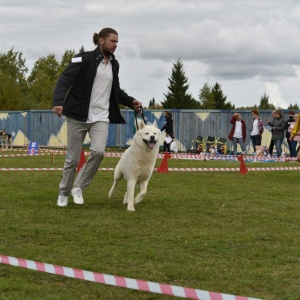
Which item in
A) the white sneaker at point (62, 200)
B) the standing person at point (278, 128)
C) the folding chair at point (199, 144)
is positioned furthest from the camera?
the folding chair at point (199, 144)

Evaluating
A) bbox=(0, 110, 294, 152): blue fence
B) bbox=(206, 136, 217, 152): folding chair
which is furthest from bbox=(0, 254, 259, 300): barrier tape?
bbox=(0, 110, 294, 152): blue fence

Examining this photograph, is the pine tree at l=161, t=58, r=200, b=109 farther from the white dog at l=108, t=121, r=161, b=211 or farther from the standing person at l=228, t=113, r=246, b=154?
the white dog at l=108, t=121, r=161, b=211

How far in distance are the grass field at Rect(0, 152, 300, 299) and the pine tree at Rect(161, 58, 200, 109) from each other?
73.2m

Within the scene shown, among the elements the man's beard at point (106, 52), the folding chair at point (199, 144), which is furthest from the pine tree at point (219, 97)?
the man's beard at point (106, 52)

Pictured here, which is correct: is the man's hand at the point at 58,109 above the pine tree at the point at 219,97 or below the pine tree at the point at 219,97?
below

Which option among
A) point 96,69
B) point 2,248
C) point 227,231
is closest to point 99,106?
point 96,69

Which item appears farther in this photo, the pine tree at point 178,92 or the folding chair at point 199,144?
the pine tree at point 178,92

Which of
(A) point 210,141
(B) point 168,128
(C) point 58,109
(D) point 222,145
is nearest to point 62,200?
(C) point 58,109

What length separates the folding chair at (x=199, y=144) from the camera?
2970cm

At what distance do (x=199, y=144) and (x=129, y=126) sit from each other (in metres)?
4.70

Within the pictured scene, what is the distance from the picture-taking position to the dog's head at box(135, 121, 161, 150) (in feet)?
27.6

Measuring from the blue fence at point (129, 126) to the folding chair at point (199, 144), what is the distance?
3.17 ft

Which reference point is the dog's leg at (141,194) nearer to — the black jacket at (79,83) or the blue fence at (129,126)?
the black jacket at (79,83)

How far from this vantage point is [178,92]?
84.8 metres
